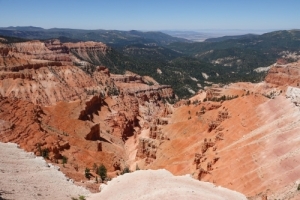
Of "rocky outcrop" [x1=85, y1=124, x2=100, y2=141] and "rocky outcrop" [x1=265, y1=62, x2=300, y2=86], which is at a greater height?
"rocky outcrop" [x1=265, y1=62, x2=300, y2=86]

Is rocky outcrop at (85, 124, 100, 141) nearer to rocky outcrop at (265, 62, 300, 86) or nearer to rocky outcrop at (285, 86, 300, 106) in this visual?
rocky outcrop at (285, 86, 300, 106)

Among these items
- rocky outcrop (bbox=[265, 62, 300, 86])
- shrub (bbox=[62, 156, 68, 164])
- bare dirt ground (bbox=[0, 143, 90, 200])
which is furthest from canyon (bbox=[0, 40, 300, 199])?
rocky outcrop (bbox=[265, 62, 300, 86])

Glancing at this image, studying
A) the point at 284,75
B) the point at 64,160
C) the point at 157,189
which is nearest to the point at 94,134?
the point at 64,160

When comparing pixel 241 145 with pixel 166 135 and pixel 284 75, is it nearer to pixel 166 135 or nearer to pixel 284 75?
pixel 166 135

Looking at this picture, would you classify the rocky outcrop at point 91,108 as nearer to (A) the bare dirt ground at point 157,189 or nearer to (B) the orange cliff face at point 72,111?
(B) the orange cliff face at point 72,111

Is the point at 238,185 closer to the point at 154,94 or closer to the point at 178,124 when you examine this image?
the point at 178,124
